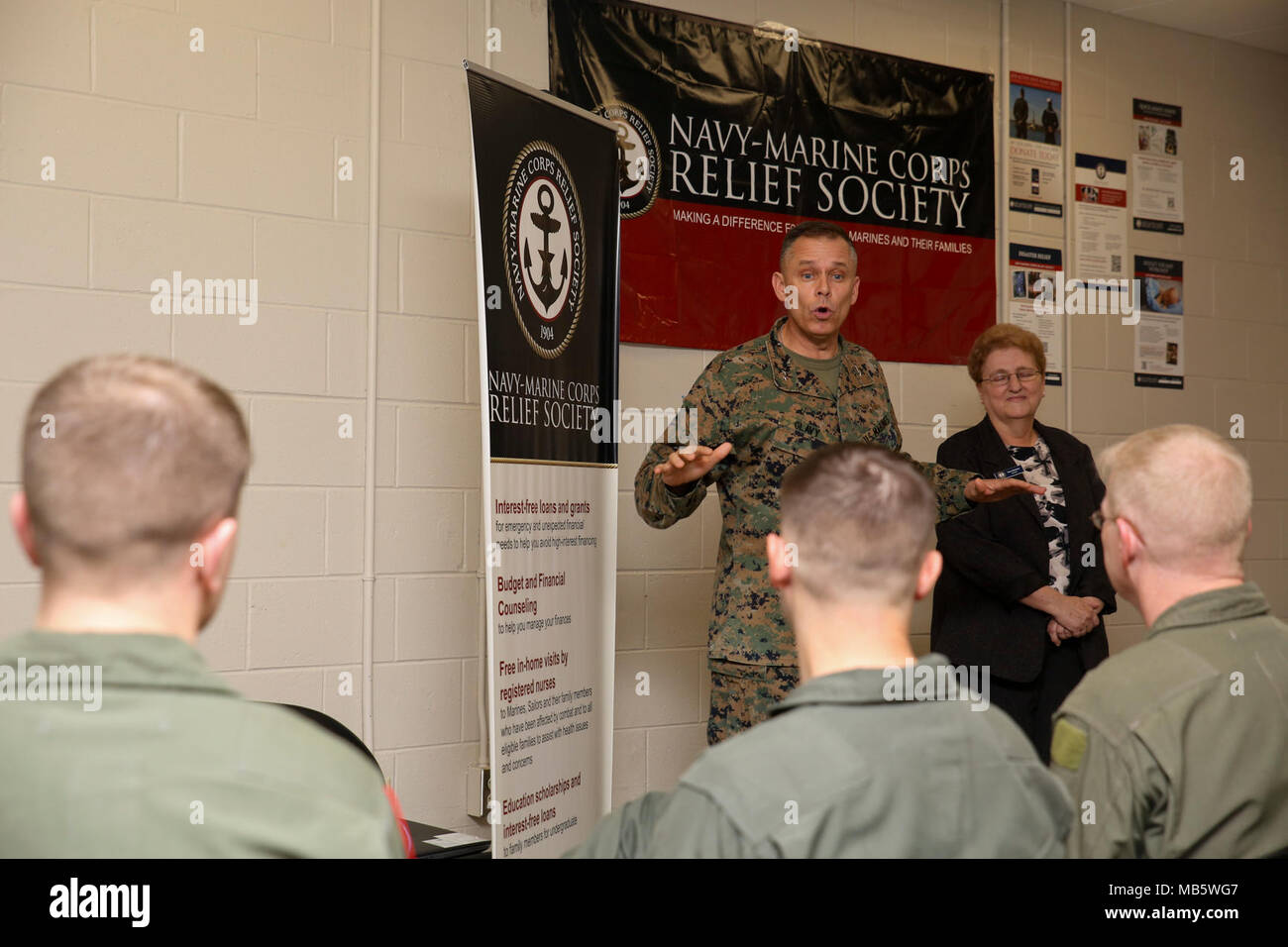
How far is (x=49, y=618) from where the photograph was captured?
41.1 inches

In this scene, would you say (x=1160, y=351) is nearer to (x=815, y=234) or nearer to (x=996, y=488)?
(x=815, y=234)

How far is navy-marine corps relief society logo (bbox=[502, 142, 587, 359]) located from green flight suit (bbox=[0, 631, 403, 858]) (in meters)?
1.98

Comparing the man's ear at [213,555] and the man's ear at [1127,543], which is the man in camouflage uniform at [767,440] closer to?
the man's ear at [1127,543]

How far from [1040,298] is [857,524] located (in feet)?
11.8

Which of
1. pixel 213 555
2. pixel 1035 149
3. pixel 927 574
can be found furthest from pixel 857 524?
pixel 1035 149

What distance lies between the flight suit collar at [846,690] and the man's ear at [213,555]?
564 mm

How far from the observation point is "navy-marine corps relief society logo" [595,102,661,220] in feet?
12.5

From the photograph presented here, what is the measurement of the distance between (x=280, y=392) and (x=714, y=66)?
71.9 inches

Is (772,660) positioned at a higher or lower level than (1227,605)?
lower

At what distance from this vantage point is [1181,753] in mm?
1418

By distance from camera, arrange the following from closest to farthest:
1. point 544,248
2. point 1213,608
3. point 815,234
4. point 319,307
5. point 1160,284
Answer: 1. point 1213,608
2. point 544,248
3. point 815,234
4. point 319,307
5. point 1160,284

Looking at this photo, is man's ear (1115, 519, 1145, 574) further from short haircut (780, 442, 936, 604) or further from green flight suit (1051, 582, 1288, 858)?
short haircut (780, 442, 936, 604)

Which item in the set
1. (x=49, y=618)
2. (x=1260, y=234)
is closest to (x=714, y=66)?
(x=1260, y=234)
